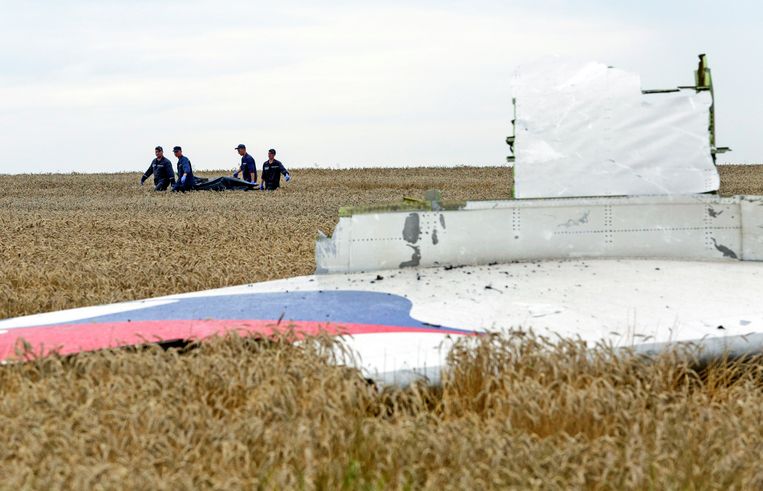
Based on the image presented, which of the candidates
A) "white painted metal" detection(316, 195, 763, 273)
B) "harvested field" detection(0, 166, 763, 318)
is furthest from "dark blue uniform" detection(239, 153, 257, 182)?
"white painted metal" detection(316, 195, 763, 273)

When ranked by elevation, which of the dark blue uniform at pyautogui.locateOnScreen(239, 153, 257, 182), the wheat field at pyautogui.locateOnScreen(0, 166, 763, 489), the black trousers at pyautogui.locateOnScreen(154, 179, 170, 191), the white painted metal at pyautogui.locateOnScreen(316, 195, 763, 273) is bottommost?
the wheat field at pyautogui.locateOnScreen(0, 166, 763, 489)

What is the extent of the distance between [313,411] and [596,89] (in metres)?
6.39

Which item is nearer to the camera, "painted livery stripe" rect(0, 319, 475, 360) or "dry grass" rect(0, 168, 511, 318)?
"painted livery stripe" rect(0, 319, 475, 360)

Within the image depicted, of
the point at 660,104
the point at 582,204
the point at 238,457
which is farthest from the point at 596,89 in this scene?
the point at 238,457

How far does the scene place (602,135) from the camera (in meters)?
10.6

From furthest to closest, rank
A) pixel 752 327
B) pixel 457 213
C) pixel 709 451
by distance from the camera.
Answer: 1. pixel 457 213
2. pixel 752 327
3. pixel 709 451

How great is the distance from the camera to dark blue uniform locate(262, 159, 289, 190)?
104ft

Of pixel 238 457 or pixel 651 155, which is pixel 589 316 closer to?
pixel 651 155

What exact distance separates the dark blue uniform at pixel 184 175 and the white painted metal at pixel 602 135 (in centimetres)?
2192

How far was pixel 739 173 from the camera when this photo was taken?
1650 inches

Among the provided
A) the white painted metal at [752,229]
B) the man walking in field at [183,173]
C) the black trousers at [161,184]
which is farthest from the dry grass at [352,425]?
the black trousers at [161,184]

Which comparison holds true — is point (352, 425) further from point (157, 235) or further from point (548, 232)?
point (157, 235)

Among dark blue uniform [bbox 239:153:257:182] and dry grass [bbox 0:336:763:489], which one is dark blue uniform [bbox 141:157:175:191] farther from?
dry grass [bbox 0:336:763:489]

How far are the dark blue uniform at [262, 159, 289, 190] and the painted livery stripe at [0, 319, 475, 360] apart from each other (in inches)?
929
